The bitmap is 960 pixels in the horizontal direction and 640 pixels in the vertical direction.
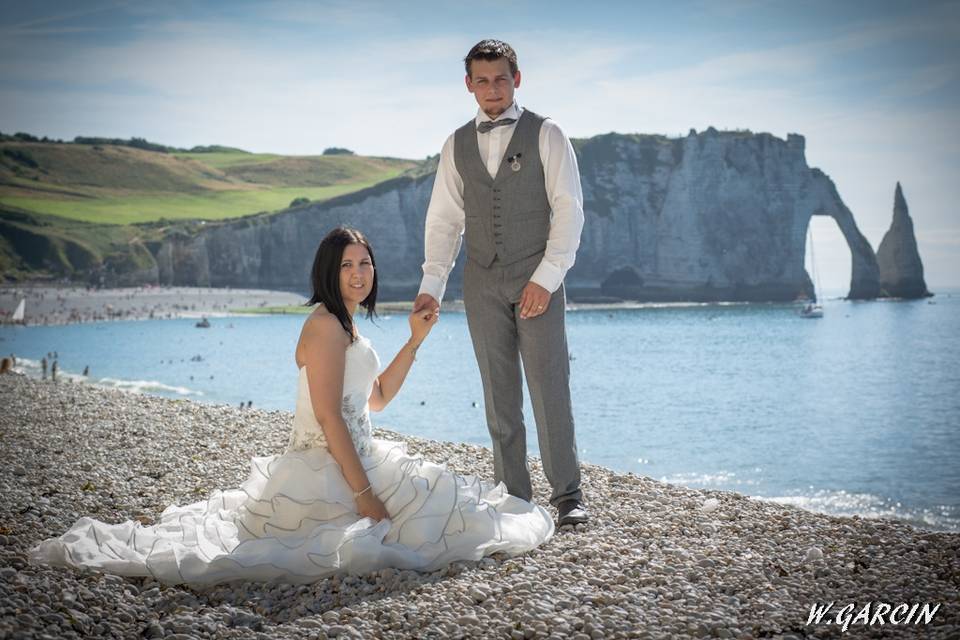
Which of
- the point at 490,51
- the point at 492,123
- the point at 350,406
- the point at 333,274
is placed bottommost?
the point at 350,406

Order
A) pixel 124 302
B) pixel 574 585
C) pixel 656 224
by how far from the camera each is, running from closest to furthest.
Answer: pixel 574 585 < pixel 124 302 < pixel 656 224

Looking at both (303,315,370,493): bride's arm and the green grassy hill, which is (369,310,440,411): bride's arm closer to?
(303,315,370,493): bride's arm

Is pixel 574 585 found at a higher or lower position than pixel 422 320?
lower

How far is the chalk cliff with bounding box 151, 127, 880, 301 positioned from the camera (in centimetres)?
8275

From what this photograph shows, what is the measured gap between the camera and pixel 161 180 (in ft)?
384

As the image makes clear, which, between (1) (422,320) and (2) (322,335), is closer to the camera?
(2) (322,335)

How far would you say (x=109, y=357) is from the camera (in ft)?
143

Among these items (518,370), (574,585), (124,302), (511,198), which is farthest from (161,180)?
(574,585)

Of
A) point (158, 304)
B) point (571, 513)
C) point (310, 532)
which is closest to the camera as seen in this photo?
point (310, 532)

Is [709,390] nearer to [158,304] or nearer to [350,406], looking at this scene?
[350,406]

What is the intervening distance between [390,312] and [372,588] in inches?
3219

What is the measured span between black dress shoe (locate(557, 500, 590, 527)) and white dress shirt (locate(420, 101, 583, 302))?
142 cm

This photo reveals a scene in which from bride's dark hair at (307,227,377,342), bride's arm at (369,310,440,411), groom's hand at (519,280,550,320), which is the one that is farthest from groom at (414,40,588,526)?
bride's dark hair at (307,227,377,342)

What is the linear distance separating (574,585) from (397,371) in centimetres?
163
